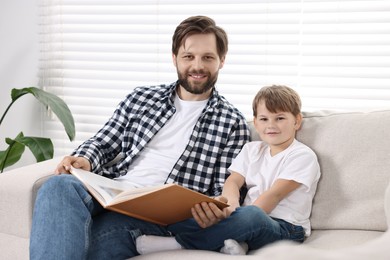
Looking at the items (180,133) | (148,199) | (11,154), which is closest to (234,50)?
(180,133)

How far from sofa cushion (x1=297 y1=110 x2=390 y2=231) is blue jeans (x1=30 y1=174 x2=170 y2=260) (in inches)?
23.6

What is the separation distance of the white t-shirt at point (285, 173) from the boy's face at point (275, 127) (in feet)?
0.10

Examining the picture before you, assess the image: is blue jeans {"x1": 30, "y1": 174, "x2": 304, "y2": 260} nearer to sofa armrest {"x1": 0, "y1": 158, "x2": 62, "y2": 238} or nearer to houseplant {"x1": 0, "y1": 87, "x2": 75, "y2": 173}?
sofa armrest {"x1": 0, "y1": 158, "x2": 62, "y2": 238}

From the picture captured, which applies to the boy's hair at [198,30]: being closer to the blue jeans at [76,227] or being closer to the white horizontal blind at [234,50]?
the white horizontal blind at [234,50]

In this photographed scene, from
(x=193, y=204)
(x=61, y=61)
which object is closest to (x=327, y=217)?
(x=193, y=204)

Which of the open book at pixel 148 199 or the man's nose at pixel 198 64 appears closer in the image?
the open book at pixel 148 199

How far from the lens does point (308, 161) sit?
186 cm

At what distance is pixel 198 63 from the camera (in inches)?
83.5

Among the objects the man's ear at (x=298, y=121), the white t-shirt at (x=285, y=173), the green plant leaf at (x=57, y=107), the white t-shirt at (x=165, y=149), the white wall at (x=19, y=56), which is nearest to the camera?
the white t-shirt at (x=285, y=173)

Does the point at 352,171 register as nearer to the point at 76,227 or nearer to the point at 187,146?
the point at 187,146

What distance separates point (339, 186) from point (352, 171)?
71mm

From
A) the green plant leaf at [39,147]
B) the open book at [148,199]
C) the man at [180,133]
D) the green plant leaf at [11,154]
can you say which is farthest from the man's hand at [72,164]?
the green plant leaf at [11,154]

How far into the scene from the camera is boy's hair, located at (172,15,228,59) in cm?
214

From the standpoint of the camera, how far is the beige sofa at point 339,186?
6.02 feet
